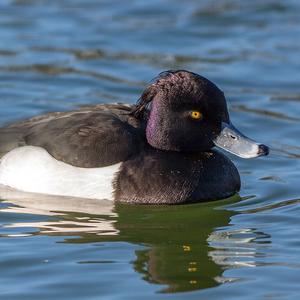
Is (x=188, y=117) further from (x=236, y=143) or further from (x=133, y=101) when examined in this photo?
(x=133, y=101)

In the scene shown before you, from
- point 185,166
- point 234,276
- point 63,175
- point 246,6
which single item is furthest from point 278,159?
point 246,6

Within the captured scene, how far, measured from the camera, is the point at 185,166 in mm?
10031

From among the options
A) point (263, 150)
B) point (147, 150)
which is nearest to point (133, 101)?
point (147, 150)

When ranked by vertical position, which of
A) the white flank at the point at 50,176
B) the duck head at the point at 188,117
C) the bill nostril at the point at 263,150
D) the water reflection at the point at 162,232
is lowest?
the water reflection at the point at 162,232

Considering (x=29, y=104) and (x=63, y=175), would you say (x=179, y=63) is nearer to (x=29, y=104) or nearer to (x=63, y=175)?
(x=29, y=104)

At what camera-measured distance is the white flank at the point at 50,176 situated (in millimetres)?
9930

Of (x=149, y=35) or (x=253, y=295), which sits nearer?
(x=253, y=295)

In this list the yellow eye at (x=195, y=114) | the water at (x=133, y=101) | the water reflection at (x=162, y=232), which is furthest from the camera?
the yellow eye at (x=195, y=114)

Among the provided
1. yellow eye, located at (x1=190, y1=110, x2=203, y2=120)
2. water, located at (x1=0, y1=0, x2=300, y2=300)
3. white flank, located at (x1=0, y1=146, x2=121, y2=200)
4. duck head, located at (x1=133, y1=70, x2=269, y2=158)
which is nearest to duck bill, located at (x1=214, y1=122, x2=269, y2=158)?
duck head, located at (x1=133, y1=70, x2=269, y2=158)

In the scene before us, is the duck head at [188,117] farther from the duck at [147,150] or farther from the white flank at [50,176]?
the white flank at [50,176]

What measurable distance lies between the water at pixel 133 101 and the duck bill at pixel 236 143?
51cm

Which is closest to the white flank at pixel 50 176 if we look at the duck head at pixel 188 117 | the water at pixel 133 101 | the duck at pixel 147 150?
the duck at pixel 147 150

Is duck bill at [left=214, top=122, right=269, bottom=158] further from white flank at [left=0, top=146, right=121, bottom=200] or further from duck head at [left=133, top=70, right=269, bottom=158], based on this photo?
white flank at [left=0, top=146, right=121, bottom=200]

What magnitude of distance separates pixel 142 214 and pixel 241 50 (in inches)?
257
